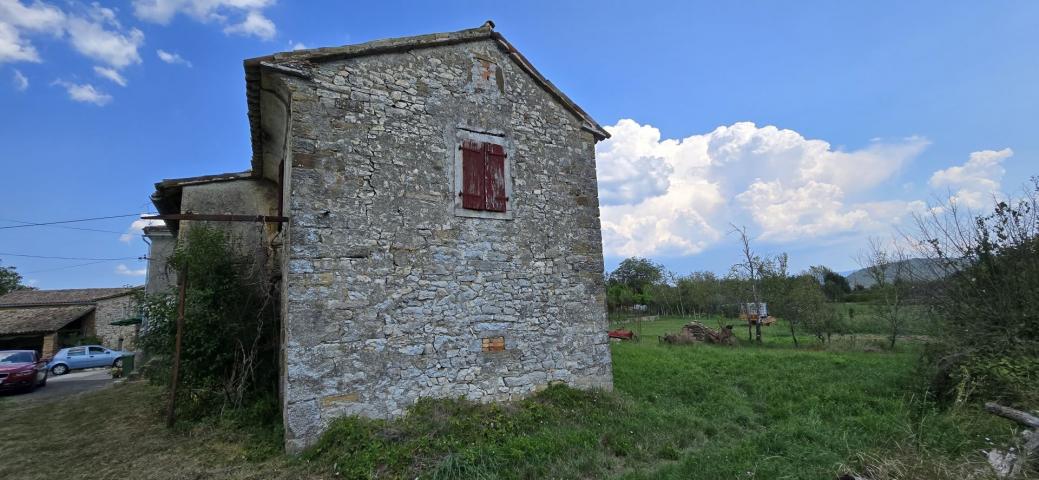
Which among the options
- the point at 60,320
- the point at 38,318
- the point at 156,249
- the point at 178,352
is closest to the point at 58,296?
the point at 38,318

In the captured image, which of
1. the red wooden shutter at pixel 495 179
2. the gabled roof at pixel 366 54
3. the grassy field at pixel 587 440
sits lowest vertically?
the grassy field at pixel 587 440

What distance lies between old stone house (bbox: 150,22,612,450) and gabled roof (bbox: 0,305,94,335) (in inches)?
917

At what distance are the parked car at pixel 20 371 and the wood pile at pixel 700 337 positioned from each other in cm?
2039

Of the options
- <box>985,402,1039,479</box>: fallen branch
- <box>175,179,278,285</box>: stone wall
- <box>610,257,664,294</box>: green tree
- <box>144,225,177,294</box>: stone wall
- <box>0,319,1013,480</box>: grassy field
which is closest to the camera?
<box>985,402,1039,479</box>: fallen branch

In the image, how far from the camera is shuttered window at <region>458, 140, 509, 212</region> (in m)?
7.50

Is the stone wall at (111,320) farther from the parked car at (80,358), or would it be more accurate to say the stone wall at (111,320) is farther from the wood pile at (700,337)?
the wood pile at (700,337)

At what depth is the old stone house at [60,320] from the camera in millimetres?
22812

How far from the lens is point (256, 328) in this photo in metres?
7.93

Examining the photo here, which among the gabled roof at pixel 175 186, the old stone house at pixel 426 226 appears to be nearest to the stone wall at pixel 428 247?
the old stone house at pixel 426 226

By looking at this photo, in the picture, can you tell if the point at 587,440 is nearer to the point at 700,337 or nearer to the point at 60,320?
the point at 700,337

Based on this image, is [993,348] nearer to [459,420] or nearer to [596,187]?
[596,187]

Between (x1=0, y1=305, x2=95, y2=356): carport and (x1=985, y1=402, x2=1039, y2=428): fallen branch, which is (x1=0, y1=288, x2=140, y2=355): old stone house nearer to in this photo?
(x1=0, y1=305, x2=95, y2=356): carport

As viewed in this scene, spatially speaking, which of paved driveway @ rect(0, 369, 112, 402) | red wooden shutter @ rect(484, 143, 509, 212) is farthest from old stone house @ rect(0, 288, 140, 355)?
red wooden shutter @ rect(484, 143, 509, 212)

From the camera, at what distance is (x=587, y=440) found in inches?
247
